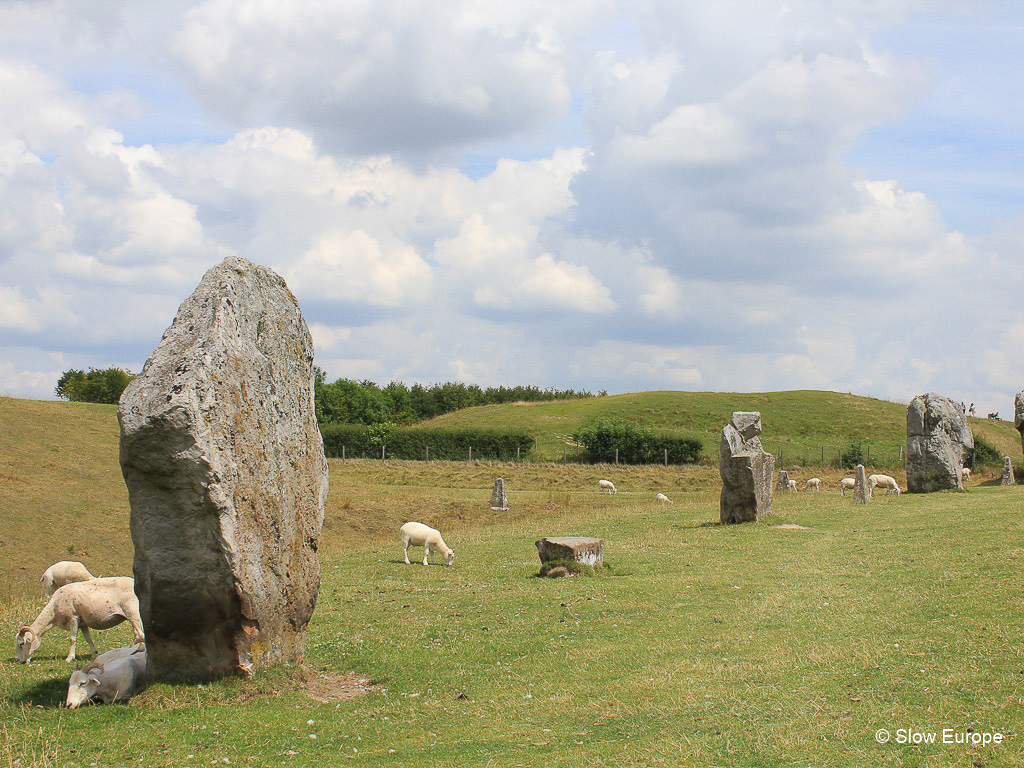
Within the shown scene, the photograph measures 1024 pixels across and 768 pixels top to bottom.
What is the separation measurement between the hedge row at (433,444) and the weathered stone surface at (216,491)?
2601 inches

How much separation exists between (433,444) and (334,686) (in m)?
68.4

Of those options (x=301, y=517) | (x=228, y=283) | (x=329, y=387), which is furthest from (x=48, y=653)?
(x=329, y=387)

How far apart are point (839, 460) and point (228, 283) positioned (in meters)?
55.3

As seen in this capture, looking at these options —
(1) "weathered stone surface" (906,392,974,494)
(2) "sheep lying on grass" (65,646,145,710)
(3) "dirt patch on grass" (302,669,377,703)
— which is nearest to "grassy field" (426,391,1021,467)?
(1) "weathered stone surface" (906,392,974,494)

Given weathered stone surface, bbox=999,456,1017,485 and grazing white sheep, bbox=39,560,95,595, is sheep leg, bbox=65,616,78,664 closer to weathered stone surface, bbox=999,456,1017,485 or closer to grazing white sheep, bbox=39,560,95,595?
grazing white sheep, bbox=39,560,95,595

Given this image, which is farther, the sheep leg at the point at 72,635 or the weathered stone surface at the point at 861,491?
Answer: the weathered stone surface at the point at 861,491

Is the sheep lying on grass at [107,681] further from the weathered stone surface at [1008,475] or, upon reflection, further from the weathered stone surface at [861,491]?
the weathered stone surface at [1008,475]

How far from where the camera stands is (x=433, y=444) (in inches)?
3088

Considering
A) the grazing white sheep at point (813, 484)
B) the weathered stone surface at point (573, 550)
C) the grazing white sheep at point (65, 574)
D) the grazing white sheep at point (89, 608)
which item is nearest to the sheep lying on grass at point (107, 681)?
the grazing white sheep at point (89, 608)

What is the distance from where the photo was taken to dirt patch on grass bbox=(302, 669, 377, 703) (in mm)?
9891

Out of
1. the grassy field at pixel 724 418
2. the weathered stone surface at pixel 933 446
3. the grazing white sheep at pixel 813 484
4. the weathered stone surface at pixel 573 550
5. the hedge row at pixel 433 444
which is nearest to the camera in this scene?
the weathered stone surface at pixel 573 550

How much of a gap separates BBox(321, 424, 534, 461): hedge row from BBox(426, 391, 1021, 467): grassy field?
3.62m

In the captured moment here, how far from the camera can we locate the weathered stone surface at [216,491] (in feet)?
30.0

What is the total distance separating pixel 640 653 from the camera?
11031 millimetres
